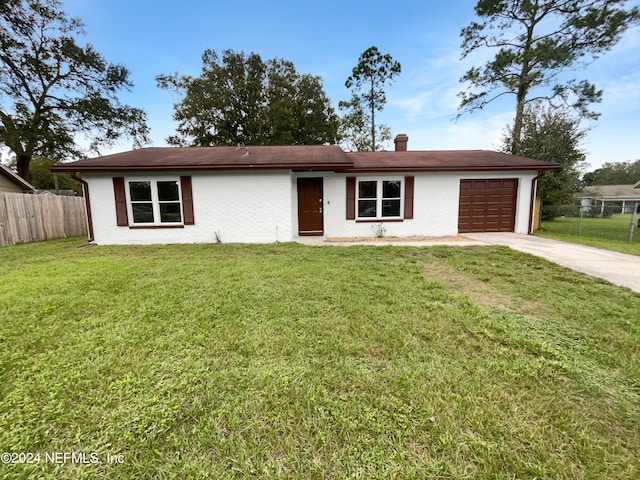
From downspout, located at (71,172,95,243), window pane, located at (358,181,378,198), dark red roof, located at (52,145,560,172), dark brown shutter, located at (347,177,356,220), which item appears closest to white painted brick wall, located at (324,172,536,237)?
dark brown shutter, located at (347,177,356,220)

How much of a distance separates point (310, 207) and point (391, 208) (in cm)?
288

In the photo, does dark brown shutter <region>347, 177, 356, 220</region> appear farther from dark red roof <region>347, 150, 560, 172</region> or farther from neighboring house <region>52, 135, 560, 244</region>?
dark red roof <region>347, 150, 560, 172</region>

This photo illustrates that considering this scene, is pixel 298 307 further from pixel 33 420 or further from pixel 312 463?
pixel 33 420

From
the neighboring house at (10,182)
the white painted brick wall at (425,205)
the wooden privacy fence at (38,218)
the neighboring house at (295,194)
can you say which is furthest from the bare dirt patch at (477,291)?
the neighboring house at (10,182)

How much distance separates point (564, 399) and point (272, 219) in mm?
7547

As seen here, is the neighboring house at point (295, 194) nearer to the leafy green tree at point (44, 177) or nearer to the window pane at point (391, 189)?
the window pane at point (391, 189)

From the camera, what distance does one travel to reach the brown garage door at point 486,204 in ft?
32.7

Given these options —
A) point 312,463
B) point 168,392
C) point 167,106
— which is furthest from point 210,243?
point 167,106

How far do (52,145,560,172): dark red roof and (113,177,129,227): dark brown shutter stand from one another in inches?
18.4

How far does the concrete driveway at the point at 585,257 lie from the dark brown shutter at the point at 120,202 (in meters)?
10.9

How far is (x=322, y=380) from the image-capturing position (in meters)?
2.16

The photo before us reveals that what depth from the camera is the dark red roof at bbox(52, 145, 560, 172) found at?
8.04m

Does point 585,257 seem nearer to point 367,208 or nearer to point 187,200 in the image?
point 367,208

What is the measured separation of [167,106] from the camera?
2270cm
